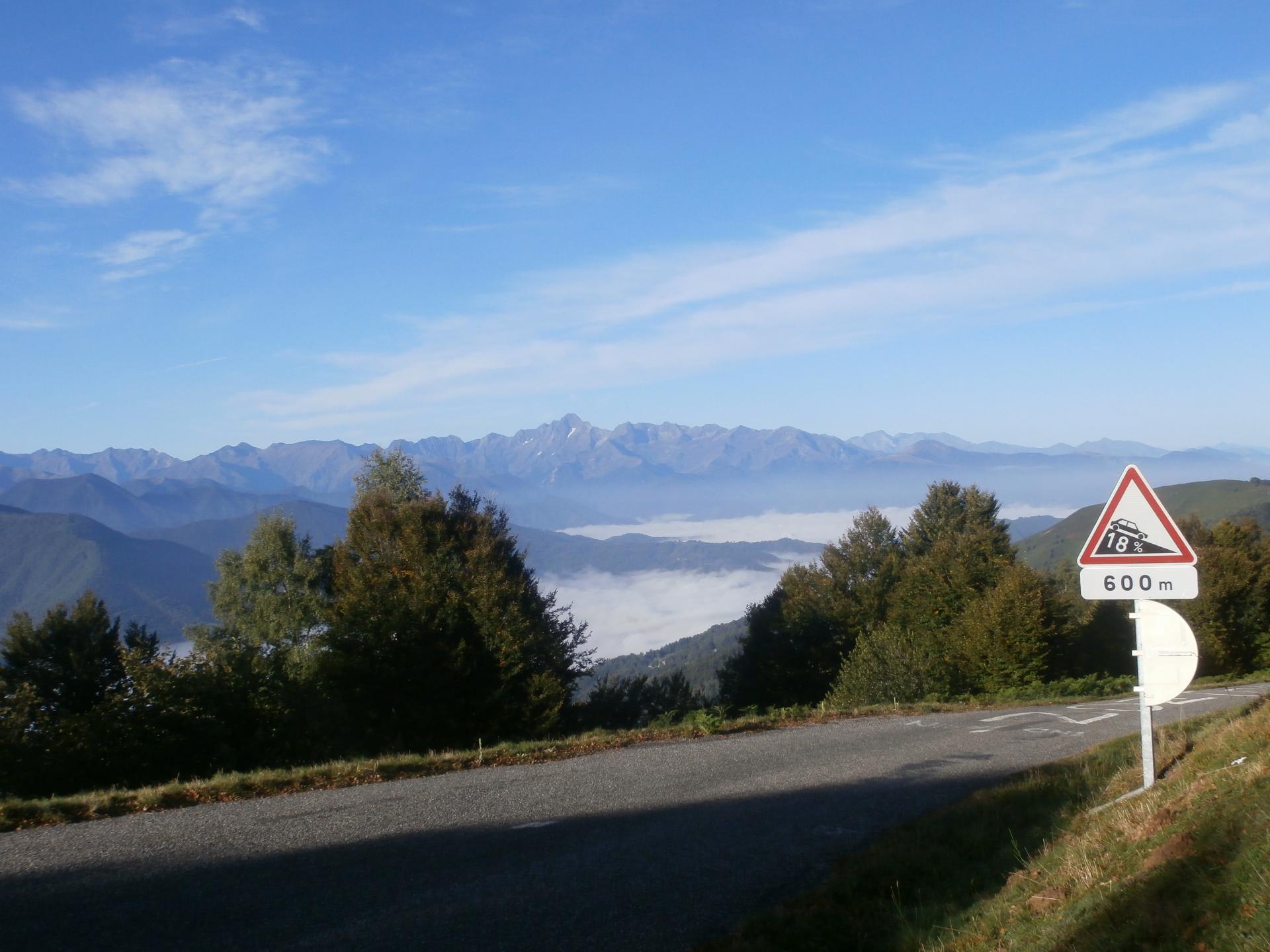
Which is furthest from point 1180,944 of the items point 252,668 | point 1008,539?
point 1008,539

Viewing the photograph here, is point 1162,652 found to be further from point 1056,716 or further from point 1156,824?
point 1056,716

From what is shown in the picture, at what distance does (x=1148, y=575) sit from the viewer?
7652 millimetres

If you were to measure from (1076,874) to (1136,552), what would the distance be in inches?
126

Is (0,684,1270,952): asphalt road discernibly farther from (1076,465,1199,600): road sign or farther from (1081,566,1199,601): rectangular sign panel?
(1076,465,1199,600): road sign

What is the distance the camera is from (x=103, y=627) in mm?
37500

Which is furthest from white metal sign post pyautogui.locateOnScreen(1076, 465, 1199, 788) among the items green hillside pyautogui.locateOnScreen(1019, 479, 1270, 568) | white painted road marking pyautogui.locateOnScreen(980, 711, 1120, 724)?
green hillside pyautogui.locateOnScreen(1019, 479, 1270, 568)

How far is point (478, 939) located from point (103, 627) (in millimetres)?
38371

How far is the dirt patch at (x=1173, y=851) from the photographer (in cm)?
495

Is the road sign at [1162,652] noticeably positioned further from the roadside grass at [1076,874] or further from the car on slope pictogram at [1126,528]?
the roadside grass at [1076,874]

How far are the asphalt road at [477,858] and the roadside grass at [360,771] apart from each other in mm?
431

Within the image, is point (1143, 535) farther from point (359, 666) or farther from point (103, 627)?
point (103, 627)

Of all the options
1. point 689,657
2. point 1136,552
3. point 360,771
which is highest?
point 1136,552

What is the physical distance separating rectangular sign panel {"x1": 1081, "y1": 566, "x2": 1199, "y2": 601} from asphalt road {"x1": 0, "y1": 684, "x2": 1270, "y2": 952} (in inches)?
121

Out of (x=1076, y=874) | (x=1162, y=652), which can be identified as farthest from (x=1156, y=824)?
(x=1162, y=652)
